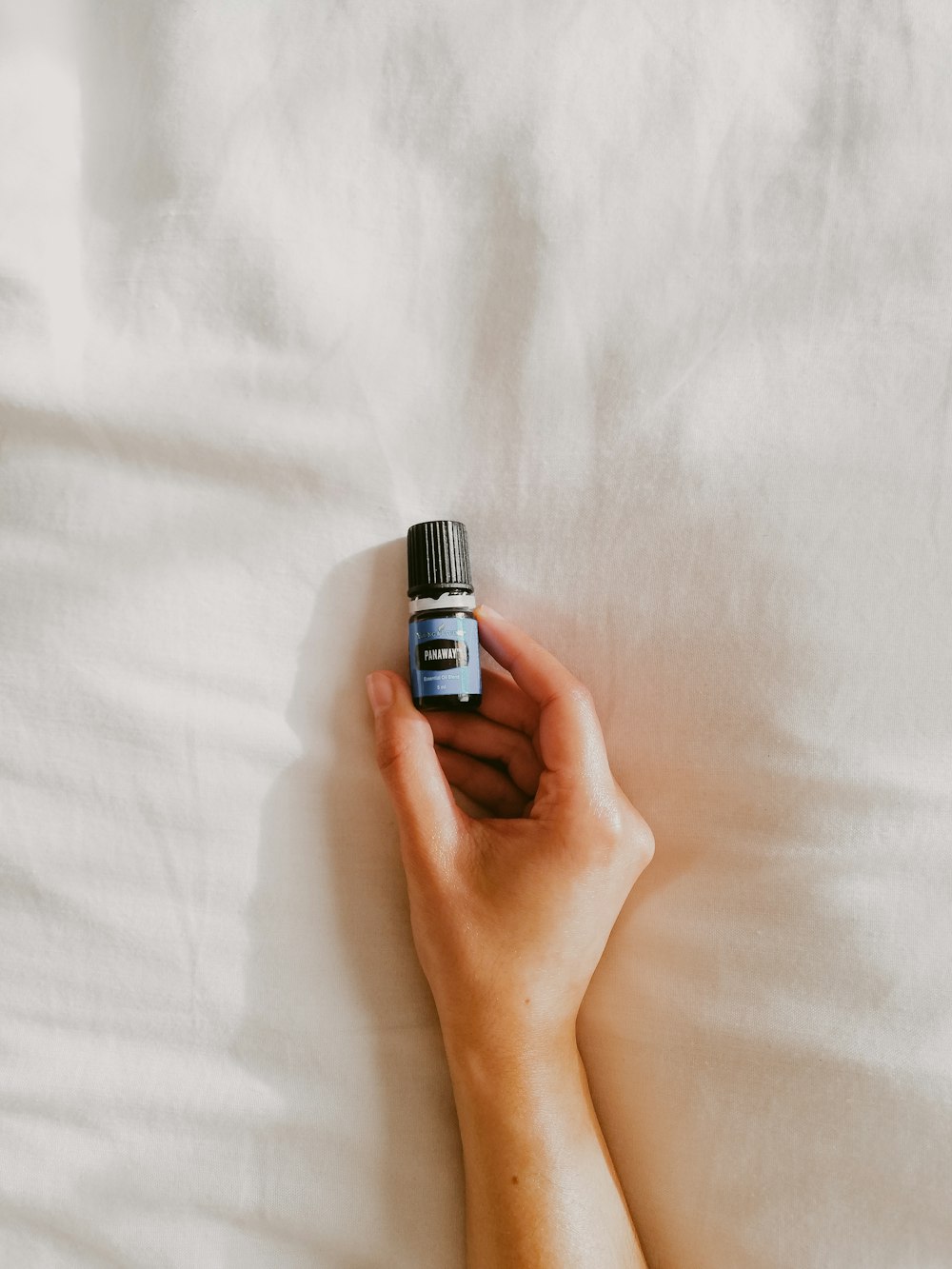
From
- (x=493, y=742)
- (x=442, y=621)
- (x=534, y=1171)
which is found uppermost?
(x=442, y=621)

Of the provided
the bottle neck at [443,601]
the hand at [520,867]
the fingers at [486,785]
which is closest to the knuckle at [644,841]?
the hand at [520,867]

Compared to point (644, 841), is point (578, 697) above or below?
above

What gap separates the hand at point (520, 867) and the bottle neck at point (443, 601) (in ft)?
0.10

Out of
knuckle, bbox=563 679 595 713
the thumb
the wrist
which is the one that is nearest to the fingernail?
the thumb

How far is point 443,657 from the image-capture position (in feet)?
2.42

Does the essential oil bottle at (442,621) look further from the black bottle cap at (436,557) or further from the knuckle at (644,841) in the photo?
the knuckle at (644,841)

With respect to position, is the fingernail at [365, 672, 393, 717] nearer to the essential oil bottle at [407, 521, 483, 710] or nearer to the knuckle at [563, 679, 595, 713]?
the essential oil bottle at [407, 521, 483, 710]

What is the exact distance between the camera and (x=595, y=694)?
795 millimetres

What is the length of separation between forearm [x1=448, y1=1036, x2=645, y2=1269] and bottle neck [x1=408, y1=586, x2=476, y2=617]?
0.35 meters

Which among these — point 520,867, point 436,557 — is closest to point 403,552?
point 436,557

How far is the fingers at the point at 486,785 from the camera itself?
821 mm

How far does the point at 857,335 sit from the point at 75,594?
2.20 feet

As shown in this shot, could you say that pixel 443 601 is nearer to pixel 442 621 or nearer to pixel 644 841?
pixel 442 621

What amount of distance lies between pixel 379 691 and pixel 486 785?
135mm
